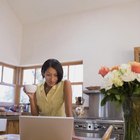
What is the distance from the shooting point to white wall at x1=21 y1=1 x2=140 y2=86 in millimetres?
3875

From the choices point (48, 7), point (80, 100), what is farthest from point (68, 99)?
point (48, 7)

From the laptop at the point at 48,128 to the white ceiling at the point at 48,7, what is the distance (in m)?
3.47

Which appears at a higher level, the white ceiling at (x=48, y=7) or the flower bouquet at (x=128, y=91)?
the white ceiling at (x=48, y=7)

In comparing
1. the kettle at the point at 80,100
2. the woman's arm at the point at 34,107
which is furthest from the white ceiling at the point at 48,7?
the woman's arm at the point at 34,107

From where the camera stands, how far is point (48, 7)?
4.47m

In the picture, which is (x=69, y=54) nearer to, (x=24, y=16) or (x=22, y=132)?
(x=24, y=16)

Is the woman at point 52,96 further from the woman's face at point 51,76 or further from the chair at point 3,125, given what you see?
the chair at point 3,125

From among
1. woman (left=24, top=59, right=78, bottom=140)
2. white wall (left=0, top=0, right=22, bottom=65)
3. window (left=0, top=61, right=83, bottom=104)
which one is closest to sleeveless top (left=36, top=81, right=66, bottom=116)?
woman (left=24, top=59, right=78, bottom=140)

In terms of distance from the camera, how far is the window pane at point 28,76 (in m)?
4.80

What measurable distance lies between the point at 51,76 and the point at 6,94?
3.10 meters

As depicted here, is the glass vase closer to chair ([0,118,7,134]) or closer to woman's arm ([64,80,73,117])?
woman's arm ([64,80,73,117])

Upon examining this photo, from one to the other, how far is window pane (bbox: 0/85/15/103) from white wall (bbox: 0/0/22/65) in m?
0.52

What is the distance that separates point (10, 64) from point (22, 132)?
3.76m

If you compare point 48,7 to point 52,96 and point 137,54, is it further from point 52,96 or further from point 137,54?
point 52,96
